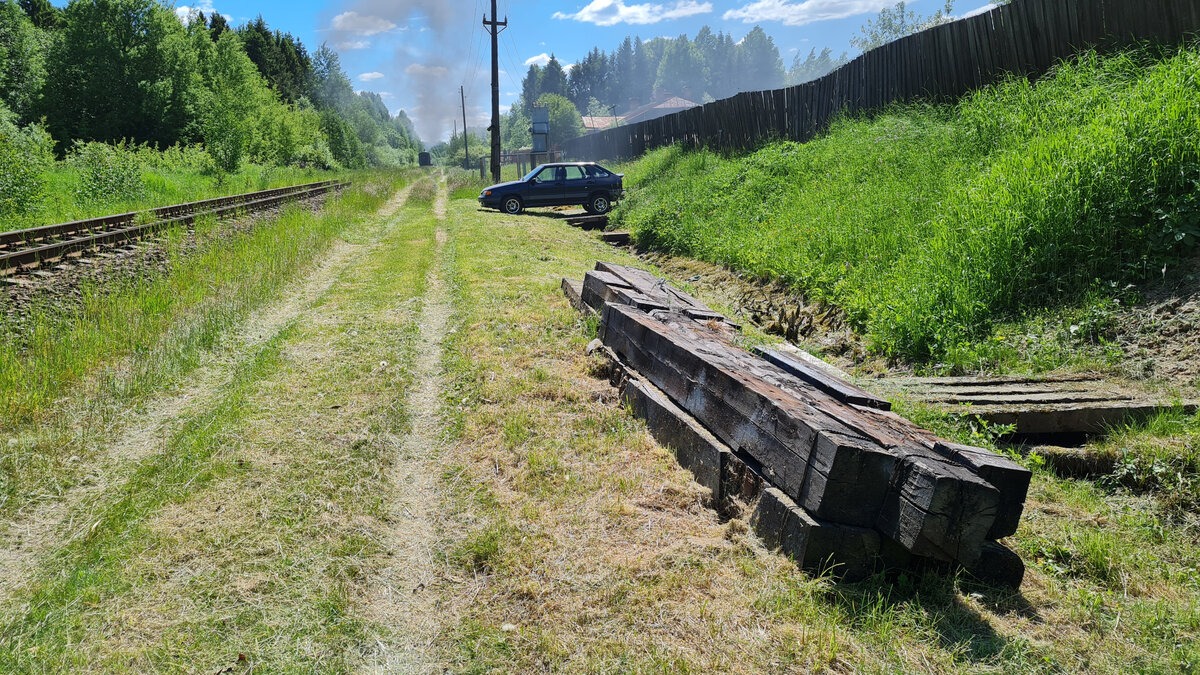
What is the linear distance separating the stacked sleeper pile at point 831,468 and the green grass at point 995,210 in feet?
8.03

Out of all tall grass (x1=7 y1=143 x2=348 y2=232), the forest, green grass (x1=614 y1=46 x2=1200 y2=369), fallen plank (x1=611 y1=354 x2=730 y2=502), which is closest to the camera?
fallen plank (x1=611 y1=354 x2=730 y2=502)

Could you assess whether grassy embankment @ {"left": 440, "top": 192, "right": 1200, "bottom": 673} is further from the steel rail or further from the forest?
the forest

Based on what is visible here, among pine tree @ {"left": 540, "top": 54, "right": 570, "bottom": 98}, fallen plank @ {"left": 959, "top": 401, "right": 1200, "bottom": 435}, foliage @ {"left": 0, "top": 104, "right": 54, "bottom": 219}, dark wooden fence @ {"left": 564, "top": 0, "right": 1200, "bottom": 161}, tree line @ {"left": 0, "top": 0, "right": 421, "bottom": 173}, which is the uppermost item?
pine tree @ {"left": 540, "top": 54, "right": 570, "bottom": 98}

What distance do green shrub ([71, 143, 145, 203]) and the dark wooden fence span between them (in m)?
15.3

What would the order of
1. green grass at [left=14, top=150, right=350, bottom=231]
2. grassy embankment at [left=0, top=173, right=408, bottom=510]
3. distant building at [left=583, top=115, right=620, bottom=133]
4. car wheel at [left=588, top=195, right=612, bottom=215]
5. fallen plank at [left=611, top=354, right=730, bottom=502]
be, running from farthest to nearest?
distant building at [left=583, top=115, right=620, bottom=133], car wheel at [left=588, top=195, right=612, bottom=215], green grass at [left=14, top=150, right=350, bottom=231], grassy embankment at [left=0, top=173, right=408, bottom=510], fallen plank at [left=611, top=354, right=730, bottom=502]

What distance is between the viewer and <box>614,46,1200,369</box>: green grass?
5.06 meters

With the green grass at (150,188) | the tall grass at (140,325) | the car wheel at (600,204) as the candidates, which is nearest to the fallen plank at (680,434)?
the tall grass at (140,325)

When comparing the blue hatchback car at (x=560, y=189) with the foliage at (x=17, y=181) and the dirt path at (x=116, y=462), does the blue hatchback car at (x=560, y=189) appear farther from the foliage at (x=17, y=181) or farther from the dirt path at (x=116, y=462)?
the dirt path at (x=116, y=462)

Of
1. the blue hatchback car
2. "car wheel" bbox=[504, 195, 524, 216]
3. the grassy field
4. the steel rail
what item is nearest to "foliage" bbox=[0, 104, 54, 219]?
the steel rail

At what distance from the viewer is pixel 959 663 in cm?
232

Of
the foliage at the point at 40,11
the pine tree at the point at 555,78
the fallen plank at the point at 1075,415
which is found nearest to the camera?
the fallen plank at the point at 1075,415

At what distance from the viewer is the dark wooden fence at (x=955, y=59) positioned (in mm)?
7398

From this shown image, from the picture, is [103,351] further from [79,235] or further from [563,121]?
[563,121]

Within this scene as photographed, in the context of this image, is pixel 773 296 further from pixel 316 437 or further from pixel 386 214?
pixel 386 214
